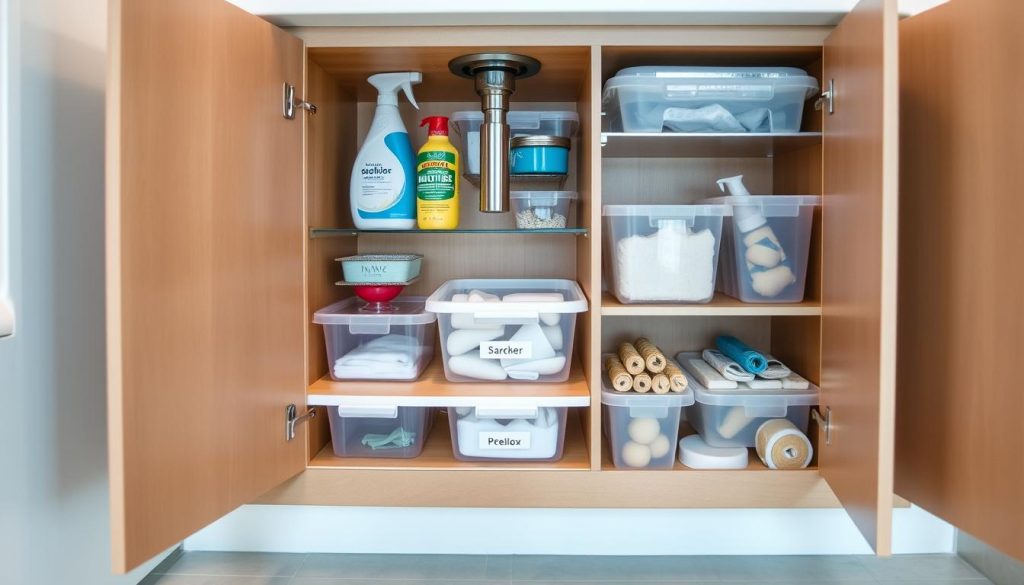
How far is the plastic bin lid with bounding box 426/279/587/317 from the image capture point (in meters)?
1.11

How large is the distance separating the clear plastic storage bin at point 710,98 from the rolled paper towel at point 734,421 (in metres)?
Result: 0.48

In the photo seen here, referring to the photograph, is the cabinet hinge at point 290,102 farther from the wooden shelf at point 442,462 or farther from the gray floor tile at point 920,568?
the gray floor tile at point 920,568

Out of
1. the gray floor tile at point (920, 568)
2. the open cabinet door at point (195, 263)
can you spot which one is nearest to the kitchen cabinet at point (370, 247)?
the open cabinet door at point (195, 263)

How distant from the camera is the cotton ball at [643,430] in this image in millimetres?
1113

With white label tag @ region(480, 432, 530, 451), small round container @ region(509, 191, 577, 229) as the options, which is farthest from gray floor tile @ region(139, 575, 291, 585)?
small round container @ region(509, 191, 577, 229)

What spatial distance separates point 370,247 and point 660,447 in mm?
735

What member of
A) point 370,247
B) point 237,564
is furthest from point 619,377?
point 237,564

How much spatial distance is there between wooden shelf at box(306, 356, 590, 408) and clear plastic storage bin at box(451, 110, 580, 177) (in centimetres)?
41

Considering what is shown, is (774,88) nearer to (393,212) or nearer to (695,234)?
(695,234)

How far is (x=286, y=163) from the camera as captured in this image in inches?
40.8

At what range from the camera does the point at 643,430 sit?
1.11 m

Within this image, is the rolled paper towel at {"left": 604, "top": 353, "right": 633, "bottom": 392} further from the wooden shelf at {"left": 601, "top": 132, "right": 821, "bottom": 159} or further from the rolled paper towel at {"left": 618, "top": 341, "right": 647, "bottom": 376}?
the wooden shelf at {"left": 601, "top": 132, "right": 821, "bottom": 159}

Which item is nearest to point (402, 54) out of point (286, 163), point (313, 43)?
point (313, 43)

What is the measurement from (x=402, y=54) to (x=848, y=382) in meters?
0.86
